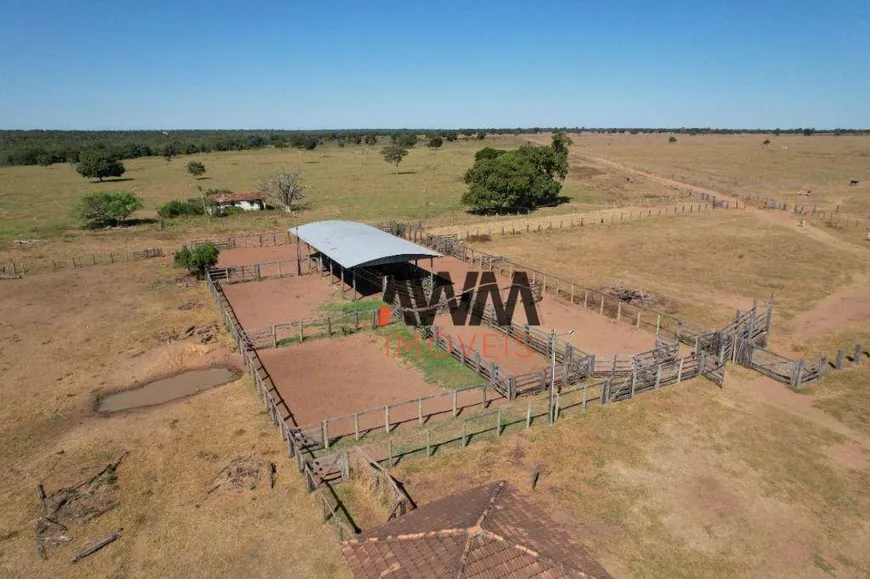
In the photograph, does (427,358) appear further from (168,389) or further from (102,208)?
(102,208)

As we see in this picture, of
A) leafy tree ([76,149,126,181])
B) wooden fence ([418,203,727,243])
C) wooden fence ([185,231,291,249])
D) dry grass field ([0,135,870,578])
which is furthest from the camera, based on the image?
leafy tree ([76,149,126,181])

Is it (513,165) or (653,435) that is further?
(513,165)

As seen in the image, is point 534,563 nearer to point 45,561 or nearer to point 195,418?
point 45,561

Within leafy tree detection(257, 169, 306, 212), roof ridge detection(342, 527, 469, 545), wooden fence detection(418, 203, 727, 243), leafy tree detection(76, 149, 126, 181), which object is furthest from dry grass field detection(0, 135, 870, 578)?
leafy tree detection(76, 149, 126, 181)

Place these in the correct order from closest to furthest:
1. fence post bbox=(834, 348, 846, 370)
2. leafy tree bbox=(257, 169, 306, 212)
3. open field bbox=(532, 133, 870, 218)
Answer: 1. fence post bbox=(834, 348, 846, 370)
2. leafy tree bbox=(257, 169, 306, 212)
3. open field bbox=(532, 133, 870, 218)

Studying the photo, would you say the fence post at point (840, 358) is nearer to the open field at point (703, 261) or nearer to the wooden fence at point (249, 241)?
the open field at point (703, 261)

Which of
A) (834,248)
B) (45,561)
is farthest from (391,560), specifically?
(834,248)

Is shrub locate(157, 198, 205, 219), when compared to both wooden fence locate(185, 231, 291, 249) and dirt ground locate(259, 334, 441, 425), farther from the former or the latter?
dirt ground locate(259, 334, 441, 425)
